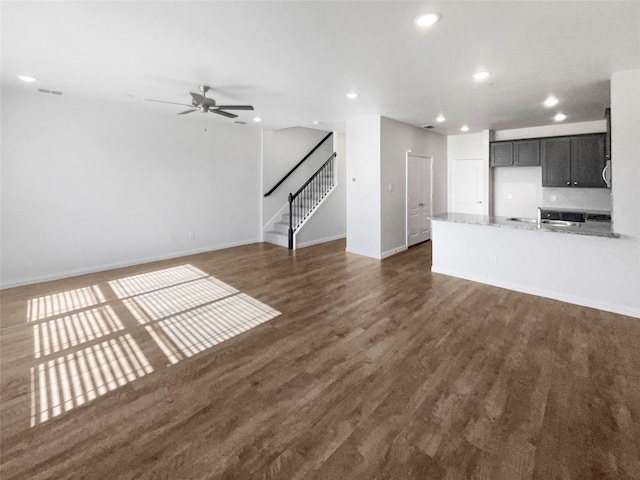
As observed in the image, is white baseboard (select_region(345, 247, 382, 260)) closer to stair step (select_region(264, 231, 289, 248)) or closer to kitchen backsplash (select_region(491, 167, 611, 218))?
stair step (select_region(264, 231, 289, 248))

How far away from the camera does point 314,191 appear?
8.71 metres

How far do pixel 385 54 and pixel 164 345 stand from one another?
366 cm

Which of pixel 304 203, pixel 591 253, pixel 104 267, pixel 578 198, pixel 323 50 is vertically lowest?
pixel 104 267

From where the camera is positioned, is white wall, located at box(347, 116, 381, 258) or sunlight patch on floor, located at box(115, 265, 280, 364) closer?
sunlight patch on floor, located at box(115, 265, 280, 364)

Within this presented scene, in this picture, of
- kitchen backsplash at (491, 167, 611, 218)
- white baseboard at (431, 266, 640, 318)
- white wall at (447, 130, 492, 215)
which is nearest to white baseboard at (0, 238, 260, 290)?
white baseboard at (431, 266, 640, 318)

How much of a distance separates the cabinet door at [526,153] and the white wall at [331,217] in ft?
13.1

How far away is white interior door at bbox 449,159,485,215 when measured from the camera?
794cm

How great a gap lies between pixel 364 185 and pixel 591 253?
148 inches

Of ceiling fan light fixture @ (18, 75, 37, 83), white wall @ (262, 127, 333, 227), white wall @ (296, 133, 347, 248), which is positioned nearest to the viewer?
ceiling fan light fixture @ (18, 75, 37, 83)

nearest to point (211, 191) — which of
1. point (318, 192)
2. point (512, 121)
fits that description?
point (318, 192)

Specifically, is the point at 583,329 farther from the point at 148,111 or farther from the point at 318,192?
the point at 148,111

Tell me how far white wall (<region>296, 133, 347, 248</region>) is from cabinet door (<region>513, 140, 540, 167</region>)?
13.1 feet

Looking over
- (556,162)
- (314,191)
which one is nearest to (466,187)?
(556,162)

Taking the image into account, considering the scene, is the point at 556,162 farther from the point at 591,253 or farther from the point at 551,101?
the point at 591,253
